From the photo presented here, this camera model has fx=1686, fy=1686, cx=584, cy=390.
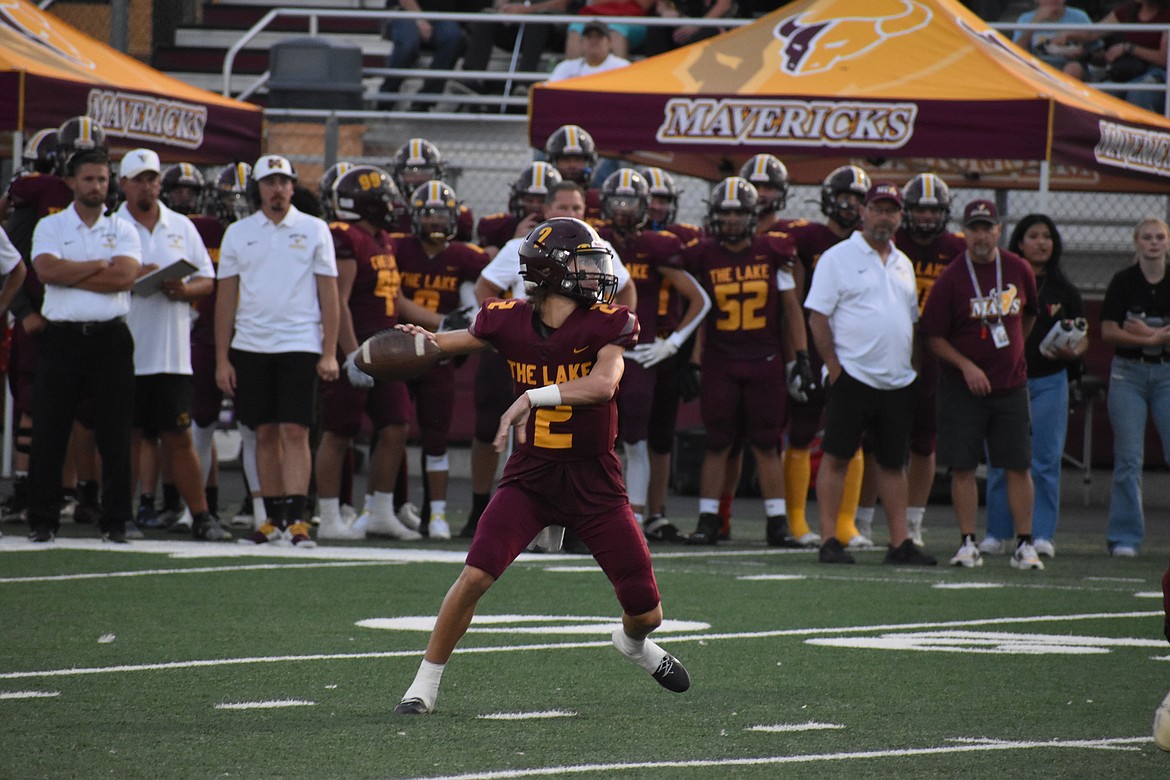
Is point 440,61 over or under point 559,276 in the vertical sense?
over

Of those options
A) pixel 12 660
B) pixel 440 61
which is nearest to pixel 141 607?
pixel 12 660

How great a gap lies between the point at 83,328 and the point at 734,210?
3818 mm

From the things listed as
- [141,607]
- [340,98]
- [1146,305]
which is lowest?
[141,607]

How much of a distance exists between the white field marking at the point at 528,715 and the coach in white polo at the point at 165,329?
487 cm

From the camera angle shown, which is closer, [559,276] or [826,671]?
[559,276]

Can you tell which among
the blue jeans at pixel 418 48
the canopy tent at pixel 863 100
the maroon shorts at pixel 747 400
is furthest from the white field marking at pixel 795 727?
the blue jeans at pixel 418 48

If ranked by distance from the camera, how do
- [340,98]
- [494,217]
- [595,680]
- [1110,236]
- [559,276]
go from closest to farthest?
[559,276]
[595,680]
[494,217]
[340,98]
[1110,236]

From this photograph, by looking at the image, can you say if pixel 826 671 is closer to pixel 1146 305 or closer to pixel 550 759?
pixel 550 759

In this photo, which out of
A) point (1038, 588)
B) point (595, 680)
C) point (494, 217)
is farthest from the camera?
point (494, 217)

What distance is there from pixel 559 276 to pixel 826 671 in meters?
1.77

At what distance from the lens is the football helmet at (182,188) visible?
11.2 metres

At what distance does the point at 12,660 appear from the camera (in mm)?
5824

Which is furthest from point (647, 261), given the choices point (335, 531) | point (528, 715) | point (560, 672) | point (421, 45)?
point (421, 45)

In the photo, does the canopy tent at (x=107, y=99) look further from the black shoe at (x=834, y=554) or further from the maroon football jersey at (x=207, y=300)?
the black shoe at (x=834, y=554)
